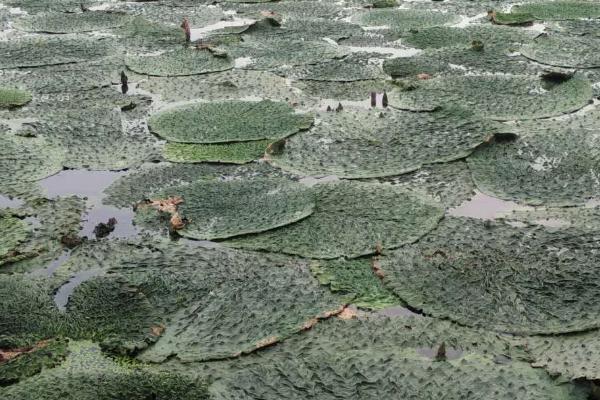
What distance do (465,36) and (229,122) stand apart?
227 cm

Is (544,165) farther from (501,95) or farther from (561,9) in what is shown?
(561,9)

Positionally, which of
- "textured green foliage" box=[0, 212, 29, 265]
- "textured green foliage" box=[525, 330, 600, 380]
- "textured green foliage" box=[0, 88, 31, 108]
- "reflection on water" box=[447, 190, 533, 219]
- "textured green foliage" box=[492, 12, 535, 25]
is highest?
"textured green foliage" box=[492, 12, 535, 25]

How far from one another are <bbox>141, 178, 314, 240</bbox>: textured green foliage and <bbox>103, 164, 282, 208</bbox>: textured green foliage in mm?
103

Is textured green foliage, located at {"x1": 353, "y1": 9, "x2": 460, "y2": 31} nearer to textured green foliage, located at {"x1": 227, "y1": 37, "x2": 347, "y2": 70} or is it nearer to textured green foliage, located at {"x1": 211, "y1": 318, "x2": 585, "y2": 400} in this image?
textured green foliage, located at {"x1": 227, "y1": 37, "x2": 347, "y2": 70}

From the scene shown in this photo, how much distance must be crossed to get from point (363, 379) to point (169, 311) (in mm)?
732

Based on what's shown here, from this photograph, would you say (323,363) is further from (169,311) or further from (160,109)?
(160,109)

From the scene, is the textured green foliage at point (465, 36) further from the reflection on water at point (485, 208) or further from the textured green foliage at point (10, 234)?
the textured green foliage at point (10, 234)

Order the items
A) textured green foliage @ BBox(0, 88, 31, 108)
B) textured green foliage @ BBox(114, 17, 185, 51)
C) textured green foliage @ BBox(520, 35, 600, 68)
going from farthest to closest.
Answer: textured green foliage @ BBox(114, 17, 185, 51)
textured green foliage @ BBox(520, 35, 600, 68)
textured green foliage @ BBox(0, 88, 31, 108)

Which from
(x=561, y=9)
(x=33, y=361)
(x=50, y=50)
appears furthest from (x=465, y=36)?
(x=33, y=361)

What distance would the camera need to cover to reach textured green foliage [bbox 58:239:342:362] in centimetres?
271

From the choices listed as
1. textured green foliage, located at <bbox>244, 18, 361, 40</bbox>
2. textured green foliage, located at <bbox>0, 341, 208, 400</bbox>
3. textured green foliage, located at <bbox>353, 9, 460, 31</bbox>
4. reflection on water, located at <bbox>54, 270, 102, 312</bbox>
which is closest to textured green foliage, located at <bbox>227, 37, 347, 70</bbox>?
textured green foliage, located at <bbox>244, 18, 361, 40</bbox>

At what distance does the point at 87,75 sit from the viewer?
5.33 metres

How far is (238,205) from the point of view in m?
3.57

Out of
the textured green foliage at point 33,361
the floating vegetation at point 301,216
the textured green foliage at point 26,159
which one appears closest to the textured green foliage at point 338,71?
the floating vegetation at point 301,216
